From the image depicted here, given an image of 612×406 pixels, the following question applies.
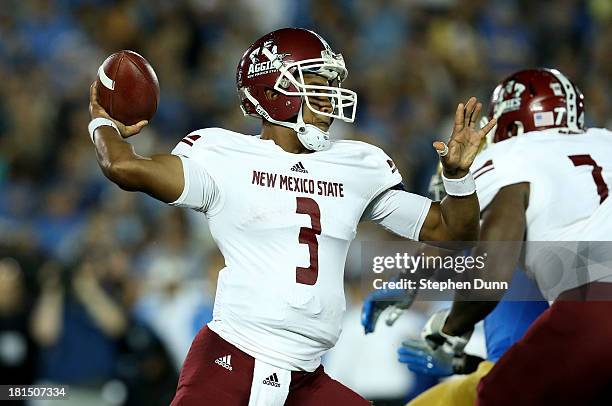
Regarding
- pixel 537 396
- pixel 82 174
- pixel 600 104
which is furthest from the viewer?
pixel 600 104

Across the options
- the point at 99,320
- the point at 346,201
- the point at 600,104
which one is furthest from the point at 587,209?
the point at 600,104

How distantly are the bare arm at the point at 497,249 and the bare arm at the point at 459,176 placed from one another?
0.93 ft

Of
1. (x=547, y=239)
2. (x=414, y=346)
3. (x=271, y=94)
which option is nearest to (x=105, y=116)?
(x=271, y=94)

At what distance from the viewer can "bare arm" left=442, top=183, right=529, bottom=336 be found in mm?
3990

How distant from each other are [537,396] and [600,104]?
223 inches

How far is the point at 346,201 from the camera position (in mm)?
3545

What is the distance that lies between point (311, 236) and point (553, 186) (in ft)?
3.89

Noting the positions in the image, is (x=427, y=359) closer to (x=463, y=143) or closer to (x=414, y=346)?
(x=414, y=346)

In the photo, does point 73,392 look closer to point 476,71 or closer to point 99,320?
point 99,320

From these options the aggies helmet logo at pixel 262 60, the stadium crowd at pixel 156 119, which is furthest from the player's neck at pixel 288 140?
the stadium crowd at pixel 156 119

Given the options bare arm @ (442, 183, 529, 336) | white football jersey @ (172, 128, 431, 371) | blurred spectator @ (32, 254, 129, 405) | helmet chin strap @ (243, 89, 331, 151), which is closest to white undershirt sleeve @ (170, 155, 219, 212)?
white football jersey @ (172, 128, 431, 371)

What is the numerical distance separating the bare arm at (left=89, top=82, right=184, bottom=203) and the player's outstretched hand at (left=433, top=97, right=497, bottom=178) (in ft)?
3.03

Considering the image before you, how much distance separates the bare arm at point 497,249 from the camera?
157 inches

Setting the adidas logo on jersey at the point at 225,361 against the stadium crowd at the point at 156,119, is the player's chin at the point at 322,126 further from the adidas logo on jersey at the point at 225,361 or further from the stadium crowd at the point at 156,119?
the stadium crowd at the point at 156,119
